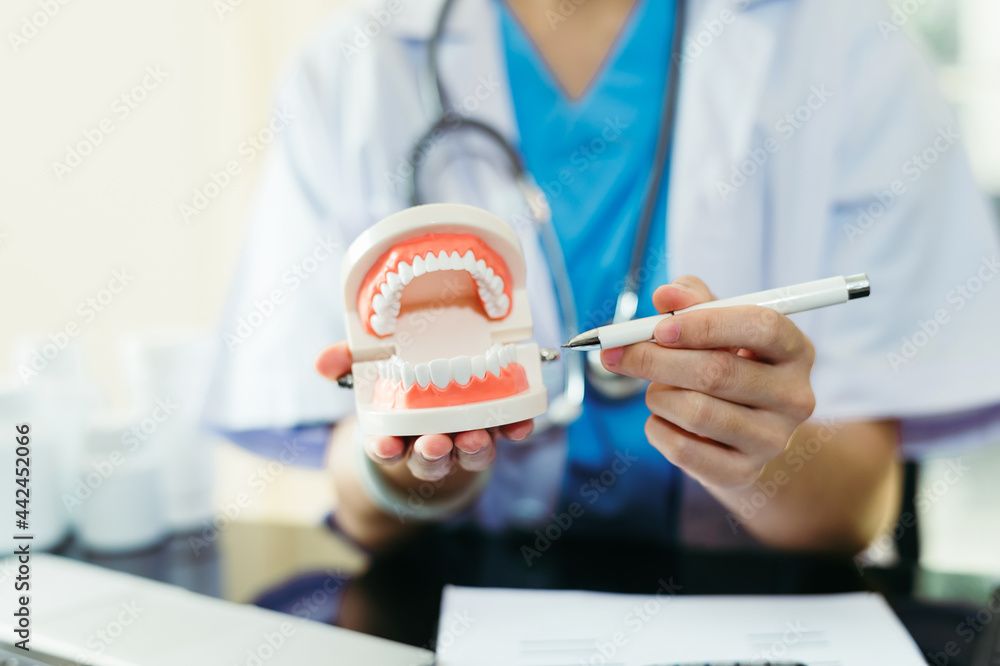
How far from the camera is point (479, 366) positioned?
1.65 ft

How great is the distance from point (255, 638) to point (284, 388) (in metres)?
0.31

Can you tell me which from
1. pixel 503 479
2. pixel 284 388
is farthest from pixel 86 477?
pixel 503 479

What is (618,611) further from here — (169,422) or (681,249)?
(169,422)

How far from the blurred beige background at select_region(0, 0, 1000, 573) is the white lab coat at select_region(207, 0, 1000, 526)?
1.29 ft

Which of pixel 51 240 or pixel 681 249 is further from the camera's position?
pixel 51 240

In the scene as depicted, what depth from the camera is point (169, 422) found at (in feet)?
2.91

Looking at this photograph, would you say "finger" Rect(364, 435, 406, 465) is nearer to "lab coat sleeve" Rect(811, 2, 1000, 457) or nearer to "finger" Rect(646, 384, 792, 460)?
"finger" Rect(646, 384, 792, 460)

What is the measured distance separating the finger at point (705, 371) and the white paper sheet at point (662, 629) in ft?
0.66
